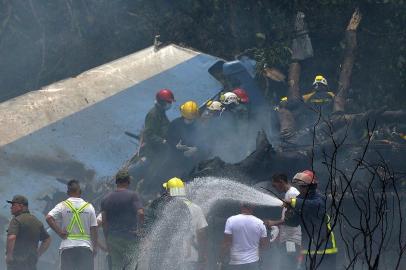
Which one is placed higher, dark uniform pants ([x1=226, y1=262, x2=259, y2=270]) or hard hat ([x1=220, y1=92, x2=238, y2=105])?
hard hat ([x1=220, y1=92, x2=238, y2=105])

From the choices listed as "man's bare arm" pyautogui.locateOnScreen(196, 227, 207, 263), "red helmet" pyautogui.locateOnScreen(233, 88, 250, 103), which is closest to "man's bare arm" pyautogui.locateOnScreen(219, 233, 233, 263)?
"man's bare arm" pyautogui.locateOnScreen(196, 227, 207, 263)

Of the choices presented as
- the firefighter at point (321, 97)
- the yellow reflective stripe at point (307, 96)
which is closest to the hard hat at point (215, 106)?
the firefighter at point (321, 97)

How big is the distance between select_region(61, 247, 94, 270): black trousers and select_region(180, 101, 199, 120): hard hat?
4.80 m

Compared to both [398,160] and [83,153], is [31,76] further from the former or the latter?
[398,160]

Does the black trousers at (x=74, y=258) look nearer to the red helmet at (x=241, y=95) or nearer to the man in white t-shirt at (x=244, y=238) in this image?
the man in white t-shirt at (x=244, y=238)

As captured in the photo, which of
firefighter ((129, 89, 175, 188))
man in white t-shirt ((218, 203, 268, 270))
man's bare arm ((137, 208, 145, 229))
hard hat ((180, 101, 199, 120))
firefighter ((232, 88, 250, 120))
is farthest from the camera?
firefighter ((232, 88, 250, 120))

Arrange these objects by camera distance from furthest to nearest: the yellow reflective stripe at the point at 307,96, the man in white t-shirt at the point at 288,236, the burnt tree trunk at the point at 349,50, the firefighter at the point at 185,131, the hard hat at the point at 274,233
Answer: the burnt tree trunk at the point at 349,50 < the yellow reflective stripe at the point at 307,96 < the firefighter at the point at 185,131 < the hard hat at the point at 274,233 < the man in white t-shirt at the point at 288,236

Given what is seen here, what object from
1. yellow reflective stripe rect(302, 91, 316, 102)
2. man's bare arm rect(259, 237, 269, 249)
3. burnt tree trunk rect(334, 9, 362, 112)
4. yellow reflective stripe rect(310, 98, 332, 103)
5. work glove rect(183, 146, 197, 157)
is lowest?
man's bare arm rect(259, 237, 269, 249)

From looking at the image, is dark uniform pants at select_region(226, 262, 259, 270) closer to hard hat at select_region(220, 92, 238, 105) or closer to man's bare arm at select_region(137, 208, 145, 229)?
man's bare arm at select_region(137, 208, 145, 229)

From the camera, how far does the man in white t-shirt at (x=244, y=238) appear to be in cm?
843

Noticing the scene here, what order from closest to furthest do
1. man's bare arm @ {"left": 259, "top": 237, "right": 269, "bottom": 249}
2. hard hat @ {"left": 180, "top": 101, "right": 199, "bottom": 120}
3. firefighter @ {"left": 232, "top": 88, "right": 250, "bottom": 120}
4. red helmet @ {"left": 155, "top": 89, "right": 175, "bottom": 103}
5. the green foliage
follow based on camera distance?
man's bare arm @ {"left": 259, "top": 237, "right": 269, "bottom": 249} → red helmet @ {"left": 155, "top": 89, "right": 175, "bottom": 103} → hard hat @ {"left": 180, "top": 101, "right": 199, "bottom": 120} → firefighter @ {"left": 232, "top": 88, "right": 250, "bottom": 120} → the green foliage

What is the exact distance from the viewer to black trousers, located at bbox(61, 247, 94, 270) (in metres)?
8.67

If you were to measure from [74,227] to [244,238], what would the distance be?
1.83 m

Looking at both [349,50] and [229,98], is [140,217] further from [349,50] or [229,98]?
[349,50]
